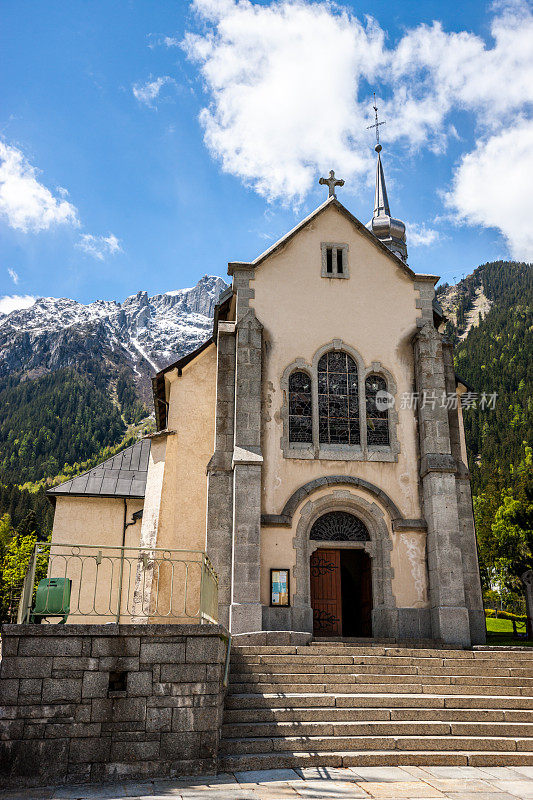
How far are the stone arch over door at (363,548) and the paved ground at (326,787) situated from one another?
7.68 metres

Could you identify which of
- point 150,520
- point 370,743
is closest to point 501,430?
point 150,520

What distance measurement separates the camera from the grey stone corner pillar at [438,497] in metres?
16.8

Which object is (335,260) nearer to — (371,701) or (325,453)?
(325,453)

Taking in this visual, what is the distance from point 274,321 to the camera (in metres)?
19.5

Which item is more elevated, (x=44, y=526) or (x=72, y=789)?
(x=44, y=526)

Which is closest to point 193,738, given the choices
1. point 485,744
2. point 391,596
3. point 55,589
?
point 55,589

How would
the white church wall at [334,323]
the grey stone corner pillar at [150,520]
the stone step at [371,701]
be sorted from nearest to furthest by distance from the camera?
the stone step at [371,701]
the grey stone corner pillar at [150,520]
the white church wall at [334,323]

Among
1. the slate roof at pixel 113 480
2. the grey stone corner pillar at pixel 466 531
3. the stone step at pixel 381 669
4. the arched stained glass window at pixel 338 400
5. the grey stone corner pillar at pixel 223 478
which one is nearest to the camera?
the stone step at pixel 381 669

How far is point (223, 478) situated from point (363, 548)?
4.39 metres

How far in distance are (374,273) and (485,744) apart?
13.9 meters

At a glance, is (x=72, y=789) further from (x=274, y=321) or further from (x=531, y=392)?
(x=531, y=392)

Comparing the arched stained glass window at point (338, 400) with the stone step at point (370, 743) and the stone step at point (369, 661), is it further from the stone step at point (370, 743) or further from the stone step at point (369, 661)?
the stone step at point (370, 743)

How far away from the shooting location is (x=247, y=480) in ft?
55.8

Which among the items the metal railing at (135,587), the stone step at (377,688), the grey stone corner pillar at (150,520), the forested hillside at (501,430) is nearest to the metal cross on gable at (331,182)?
the grey stone corner pillar at (150,520)
